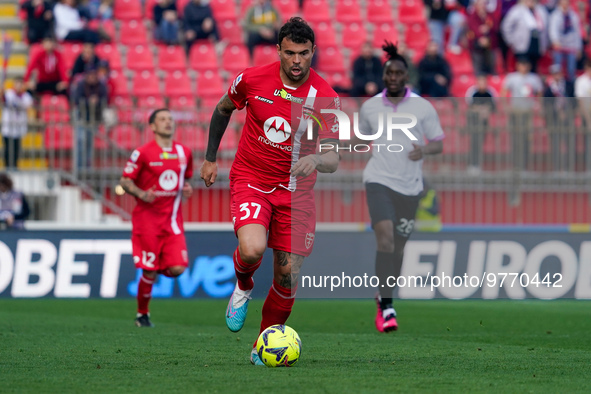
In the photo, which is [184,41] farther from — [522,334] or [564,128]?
[522,334]

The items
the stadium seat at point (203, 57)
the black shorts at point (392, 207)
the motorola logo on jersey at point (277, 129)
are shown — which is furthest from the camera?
the stadium seat at point (203, 57)

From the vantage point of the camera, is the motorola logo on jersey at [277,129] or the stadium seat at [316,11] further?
the stadium seat at [316,11]

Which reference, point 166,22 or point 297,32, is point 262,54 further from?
point 297,32

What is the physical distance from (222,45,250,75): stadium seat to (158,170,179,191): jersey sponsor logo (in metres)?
8.50

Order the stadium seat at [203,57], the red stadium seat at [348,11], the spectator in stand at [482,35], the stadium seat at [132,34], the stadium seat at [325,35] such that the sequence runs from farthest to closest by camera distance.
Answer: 1. the red stadium seat at [348,11]
2. the stadium seat at [325,35]
3. the stadium seat at [132,34]
4. the spectator in stand at [482,35]
5. the stadium seat at [203,57]

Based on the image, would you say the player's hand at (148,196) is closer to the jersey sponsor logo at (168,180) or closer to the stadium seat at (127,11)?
the jersey sponsor logo at (168,180)

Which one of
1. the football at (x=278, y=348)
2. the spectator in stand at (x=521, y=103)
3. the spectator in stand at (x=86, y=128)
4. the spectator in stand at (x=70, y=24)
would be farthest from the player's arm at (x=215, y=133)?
the spectator in stand at (x=70, y=24)

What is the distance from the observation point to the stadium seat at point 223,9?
1983 centimetres

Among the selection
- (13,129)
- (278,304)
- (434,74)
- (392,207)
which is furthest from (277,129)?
(434,74)

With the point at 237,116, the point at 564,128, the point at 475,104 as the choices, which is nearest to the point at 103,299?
the point at 237,116

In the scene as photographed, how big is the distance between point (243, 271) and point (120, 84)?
11.8 meters

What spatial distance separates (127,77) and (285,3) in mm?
Result: 4013

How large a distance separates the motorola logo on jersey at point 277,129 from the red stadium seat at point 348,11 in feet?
45.8

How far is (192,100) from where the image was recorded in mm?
17266
